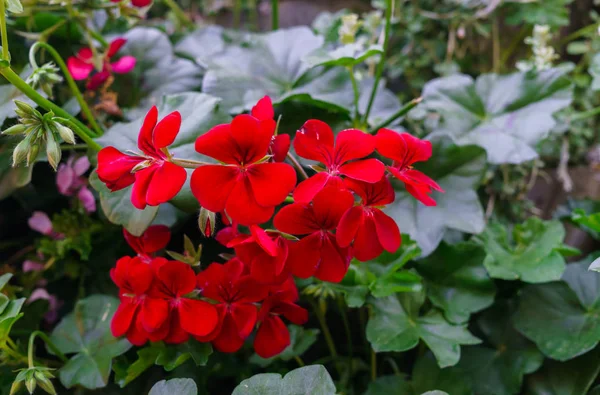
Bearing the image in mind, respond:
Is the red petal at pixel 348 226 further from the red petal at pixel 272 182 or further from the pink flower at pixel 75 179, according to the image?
the pink flower at pixel 75 179

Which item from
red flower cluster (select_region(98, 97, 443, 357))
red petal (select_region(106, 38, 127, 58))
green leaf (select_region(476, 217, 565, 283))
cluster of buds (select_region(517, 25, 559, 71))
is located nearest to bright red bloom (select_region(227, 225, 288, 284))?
red flower cluster (select_region(98, 97, 443, 357))

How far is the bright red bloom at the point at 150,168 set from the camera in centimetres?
54

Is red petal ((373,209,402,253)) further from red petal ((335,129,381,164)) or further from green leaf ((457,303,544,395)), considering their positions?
green leaf ((457,303,544,395))

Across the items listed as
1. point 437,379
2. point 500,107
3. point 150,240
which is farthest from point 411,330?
point 500,107

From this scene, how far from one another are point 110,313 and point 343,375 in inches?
17.1

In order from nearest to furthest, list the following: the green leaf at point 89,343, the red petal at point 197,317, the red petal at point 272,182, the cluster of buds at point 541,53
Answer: the red petal at point 272,182 < the red petal at point 197,317 < the green leaf at point 89,343 < the cluster of buds at point 541,53

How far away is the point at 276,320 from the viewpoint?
70 centimetres

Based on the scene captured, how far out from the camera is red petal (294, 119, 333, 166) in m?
0.58

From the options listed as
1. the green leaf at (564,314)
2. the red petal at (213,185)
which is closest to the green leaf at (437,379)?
the green leaf at (564,314)

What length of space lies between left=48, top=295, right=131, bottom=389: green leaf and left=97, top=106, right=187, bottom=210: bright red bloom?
337 mm

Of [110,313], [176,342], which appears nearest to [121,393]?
[110,313]

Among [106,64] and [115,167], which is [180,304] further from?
[106,64]

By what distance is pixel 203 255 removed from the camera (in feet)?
2.64

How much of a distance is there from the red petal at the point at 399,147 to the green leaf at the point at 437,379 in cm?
40
